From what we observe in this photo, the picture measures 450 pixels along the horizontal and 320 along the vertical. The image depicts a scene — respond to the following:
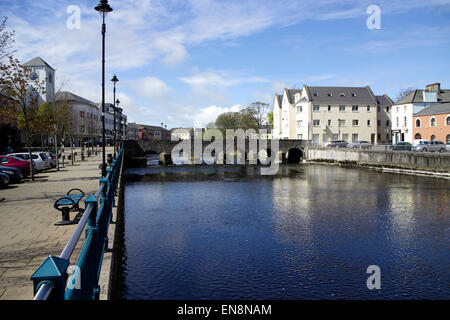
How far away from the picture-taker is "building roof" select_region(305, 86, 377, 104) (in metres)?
74.7

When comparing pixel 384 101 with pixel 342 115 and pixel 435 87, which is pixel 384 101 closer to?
pixel 435 87

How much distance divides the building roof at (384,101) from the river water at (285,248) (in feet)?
202

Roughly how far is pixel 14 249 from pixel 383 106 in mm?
79457

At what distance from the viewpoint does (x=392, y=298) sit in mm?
7652

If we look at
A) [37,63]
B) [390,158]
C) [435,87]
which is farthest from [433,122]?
[37,63]

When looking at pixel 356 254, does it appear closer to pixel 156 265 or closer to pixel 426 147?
pixel 156 265

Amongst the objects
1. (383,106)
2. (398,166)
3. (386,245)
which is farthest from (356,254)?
(383,106)

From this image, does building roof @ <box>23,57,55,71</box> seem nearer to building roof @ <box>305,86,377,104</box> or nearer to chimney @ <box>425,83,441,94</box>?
building roof @ <box>305,86,377,104</box>

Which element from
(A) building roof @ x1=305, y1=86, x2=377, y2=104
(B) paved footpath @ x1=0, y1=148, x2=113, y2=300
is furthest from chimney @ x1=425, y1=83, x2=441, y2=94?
(B) paved footpath @ x1=0, y1=148, x2=113, y2=300

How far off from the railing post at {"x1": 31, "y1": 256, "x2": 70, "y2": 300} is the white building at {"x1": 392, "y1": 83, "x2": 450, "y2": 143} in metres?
72.0

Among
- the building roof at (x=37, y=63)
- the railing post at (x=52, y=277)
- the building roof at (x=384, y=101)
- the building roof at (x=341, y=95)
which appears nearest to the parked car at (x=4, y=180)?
the railing post at (x=52, y=277)

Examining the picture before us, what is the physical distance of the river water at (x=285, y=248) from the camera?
806 cm

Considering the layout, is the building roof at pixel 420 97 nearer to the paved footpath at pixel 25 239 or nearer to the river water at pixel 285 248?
the river water at pixel 285 248

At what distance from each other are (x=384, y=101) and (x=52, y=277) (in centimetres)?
8408
